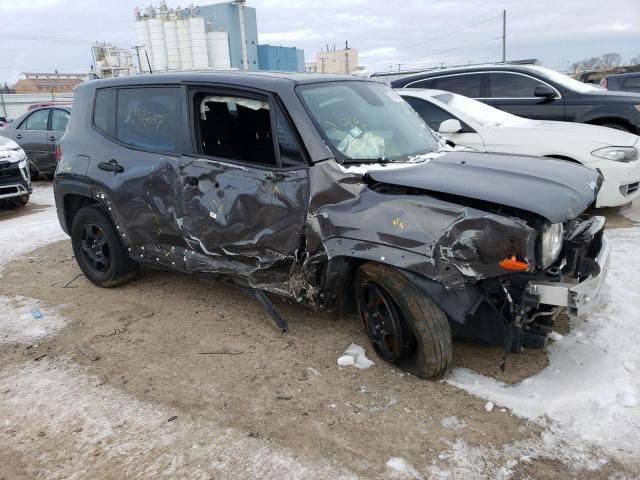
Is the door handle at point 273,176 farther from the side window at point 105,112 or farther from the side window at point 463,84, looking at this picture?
the side window at point 463,84

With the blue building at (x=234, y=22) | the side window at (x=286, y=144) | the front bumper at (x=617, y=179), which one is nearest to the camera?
the side window at (x=286, y=144)

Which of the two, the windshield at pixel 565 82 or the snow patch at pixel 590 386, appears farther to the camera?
the windshield at pixel 565 82

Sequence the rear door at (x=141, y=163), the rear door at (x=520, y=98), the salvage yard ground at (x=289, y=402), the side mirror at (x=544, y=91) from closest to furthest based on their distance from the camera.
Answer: the salvage yard ground at (x=289, y=402) → the rear door at (x=141, y=163) → the side mirror at (x=544, y=91) → the rear door at (x=520, y=98)

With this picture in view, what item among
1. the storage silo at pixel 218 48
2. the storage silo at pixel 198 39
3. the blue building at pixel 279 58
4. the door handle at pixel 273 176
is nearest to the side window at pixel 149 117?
the door handle at pixel 273 176

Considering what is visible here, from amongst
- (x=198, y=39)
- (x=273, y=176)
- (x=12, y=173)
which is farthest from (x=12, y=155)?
(x=198, y=39)

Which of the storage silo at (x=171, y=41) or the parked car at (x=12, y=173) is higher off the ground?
the storage silo at (x=171, y=41)

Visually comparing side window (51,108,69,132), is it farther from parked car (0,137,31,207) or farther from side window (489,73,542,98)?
side window (489,73,542,98)

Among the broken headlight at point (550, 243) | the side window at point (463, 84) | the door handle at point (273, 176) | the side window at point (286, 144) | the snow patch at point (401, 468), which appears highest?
the side window at point (463, 84)

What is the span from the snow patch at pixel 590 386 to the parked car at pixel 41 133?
10.4 meters

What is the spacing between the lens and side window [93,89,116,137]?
4.48 meters

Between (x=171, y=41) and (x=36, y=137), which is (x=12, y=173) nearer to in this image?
(x=36, y=137)

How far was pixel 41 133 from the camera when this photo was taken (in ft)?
36.0

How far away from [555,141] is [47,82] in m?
59.3

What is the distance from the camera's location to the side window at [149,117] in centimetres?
397
